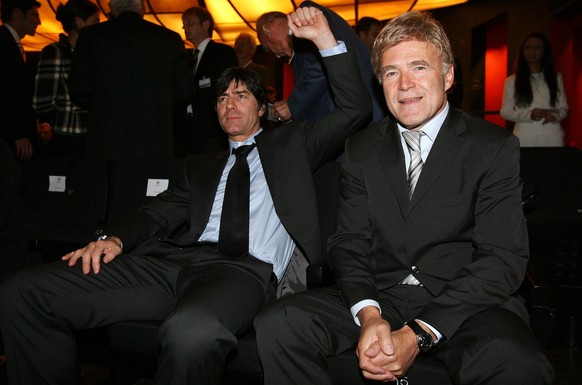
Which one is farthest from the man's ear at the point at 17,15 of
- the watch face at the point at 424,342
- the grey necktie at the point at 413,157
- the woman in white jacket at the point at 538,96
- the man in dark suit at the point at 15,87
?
the watch face at the point at 424,342

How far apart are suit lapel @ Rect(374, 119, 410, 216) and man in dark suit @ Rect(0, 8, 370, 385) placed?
0.32 meters

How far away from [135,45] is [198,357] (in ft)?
7.70

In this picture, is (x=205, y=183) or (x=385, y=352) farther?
(x=205, y=183)

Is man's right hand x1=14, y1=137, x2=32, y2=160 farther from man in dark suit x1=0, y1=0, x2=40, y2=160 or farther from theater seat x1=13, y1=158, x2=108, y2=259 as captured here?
theater seat x1=13, y1=158, x2=108, y2=259

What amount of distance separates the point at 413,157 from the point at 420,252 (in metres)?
0.32

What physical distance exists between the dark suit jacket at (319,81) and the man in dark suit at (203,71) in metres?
1.33

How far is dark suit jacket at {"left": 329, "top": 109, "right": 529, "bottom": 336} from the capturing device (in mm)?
1572

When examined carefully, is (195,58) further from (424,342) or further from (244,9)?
(244,9)

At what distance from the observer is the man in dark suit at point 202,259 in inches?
67.9

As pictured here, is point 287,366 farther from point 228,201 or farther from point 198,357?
point 228,201

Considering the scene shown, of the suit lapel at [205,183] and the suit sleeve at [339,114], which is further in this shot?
the suit lapel at [205,183]

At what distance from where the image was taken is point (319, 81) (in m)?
2.61

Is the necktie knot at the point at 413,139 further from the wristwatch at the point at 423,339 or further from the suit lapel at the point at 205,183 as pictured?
the suit lapel at the point at 205,183

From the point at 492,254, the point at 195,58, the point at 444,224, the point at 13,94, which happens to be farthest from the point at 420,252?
the point at 13,94
